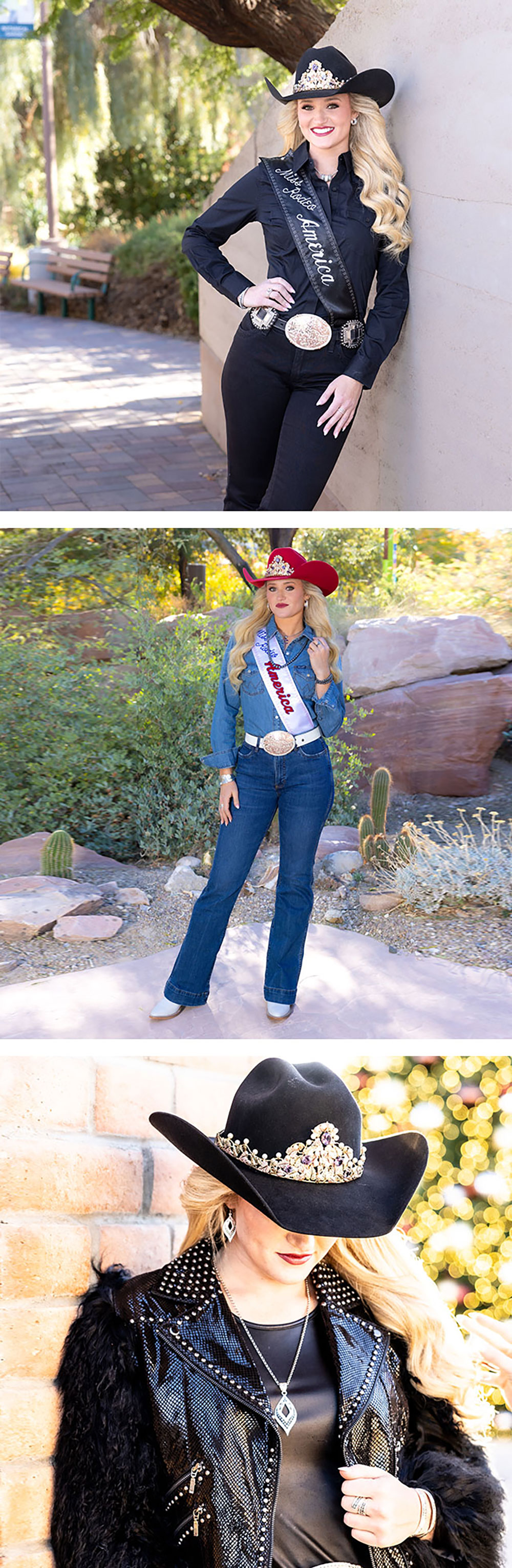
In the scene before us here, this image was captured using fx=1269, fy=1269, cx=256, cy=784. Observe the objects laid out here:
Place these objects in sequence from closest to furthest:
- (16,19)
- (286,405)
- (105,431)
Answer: (286,405), (16,19), (105,431)

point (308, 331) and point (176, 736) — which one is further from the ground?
point (308, 331)

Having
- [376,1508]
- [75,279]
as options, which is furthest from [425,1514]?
[75,279]

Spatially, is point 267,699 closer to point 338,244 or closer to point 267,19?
point 338,244

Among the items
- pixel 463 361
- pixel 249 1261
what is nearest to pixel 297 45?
pixel 463 361

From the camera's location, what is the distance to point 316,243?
368 centimetres

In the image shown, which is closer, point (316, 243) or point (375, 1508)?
point (375, 1508)

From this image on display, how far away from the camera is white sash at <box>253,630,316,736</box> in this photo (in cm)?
289

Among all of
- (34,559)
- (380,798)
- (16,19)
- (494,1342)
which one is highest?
(16,19)

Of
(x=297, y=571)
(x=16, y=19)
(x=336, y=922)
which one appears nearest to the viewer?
(x=297, y=571)

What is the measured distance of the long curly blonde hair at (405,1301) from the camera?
7.06 feet

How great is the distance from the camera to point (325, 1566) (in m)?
1.99

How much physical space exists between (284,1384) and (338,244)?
9.93 ft

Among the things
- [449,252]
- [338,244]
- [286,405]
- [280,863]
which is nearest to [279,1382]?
[280,863]

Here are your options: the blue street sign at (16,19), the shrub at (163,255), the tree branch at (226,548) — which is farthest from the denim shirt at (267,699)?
the shrub at (163,255)
